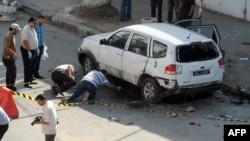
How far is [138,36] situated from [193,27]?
5.91 ft

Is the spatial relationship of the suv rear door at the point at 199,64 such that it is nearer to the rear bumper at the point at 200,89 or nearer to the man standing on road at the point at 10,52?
the rear bumper at the point at 200,89

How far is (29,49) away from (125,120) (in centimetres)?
341

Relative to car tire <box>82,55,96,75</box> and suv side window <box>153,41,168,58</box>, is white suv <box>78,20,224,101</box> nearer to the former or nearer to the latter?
suv side window <box>153,41,168,58</box>

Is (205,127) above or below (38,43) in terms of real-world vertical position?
below

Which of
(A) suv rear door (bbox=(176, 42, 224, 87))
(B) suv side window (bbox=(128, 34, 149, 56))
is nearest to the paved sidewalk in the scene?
(A) suv rear door (bbox=(176, 42, 224, 87))

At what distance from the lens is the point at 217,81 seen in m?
12.5

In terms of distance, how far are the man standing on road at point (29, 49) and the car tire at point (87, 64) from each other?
1.34 m

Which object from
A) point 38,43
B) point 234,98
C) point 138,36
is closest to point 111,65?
point 138,36

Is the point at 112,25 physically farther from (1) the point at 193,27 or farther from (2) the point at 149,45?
(2) the point at 149,45

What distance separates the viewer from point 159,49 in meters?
12.3

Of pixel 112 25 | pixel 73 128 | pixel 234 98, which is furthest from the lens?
pixel 112 25

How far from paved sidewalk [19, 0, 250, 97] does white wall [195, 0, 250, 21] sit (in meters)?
0.19

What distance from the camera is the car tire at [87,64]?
46.4 ft

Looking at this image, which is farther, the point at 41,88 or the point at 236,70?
the point at 236,70
